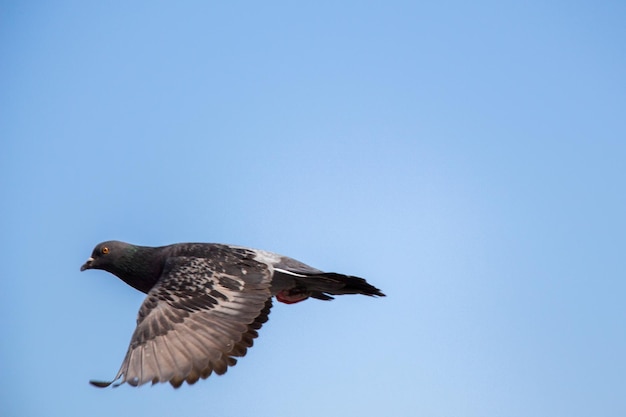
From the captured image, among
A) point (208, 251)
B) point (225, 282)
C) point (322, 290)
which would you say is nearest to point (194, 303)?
point (225, 282)

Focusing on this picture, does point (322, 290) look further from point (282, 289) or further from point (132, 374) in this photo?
point (132, 374)

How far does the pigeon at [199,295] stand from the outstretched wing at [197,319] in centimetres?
1

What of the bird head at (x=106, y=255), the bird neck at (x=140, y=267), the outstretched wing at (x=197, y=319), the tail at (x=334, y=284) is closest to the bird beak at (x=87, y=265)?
the bird head at (x=106, y=255)

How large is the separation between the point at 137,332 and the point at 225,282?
1960 millimetres

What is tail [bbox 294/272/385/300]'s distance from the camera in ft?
49.4

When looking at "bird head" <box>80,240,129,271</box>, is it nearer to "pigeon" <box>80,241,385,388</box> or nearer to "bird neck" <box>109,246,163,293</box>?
"pigeon" <box>80,241,385,388</box>

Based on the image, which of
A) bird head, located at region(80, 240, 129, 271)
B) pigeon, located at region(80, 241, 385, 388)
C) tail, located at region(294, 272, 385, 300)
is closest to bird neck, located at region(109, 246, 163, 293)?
pigeon, located at region(80, 241, 385, 388)

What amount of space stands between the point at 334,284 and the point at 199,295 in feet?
8.17

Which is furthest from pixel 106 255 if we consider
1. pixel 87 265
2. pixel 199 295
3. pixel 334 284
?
pixel 334 284

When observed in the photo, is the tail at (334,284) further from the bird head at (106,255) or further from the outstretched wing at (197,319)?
the bird head at (106,255)

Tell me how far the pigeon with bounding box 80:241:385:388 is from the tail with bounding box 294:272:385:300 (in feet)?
0.06

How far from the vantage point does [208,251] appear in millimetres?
15742

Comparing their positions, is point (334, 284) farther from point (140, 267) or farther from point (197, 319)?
point (140, 267)

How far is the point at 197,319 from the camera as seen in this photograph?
1361cm
